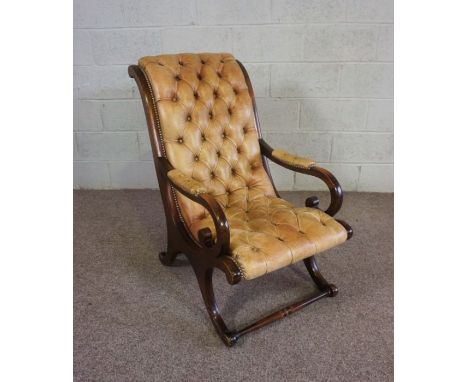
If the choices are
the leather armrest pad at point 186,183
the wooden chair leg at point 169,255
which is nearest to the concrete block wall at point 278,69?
the wooden chair leg at point 169,255

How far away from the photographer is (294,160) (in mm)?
1523

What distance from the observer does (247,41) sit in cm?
215

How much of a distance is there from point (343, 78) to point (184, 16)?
3.36 feet

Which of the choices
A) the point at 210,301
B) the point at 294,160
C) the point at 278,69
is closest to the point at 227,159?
the point at 294,160

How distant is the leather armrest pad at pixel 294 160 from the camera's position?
1.48m

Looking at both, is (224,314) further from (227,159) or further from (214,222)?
(227,159)

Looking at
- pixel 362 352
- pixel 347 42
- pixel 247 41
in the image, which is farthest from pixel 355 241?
pixel 247 41

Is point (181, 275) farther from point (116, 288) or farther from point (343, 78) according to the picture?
point (343, 78)

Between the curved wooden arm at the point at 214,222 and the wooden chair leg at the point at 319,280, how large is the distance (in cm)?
56

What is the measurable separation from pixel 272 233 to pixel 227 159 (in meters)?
0.46

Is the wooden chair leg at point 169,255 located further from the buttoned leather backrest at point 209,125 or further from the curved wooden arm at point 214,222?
the curved wooden arm at point 214,222

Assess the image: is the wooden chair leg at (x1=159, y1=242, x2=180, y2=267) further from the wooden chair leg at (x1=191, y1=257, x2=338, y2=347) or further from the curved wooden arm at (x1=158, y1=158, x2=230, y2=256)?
the curved wooden arm at (x1=158, y1=158, x2=230, y2=256)

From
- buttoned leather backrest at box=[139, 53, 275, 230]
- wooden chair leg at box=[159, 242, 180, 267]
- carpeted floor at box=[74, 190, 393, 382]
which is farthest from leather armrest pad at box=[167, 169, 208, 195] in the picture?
carpeted floor at box=[74, 190, 393, 382]

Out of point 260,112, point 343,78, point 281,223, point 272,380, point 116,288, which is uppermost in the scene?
point 343,78
